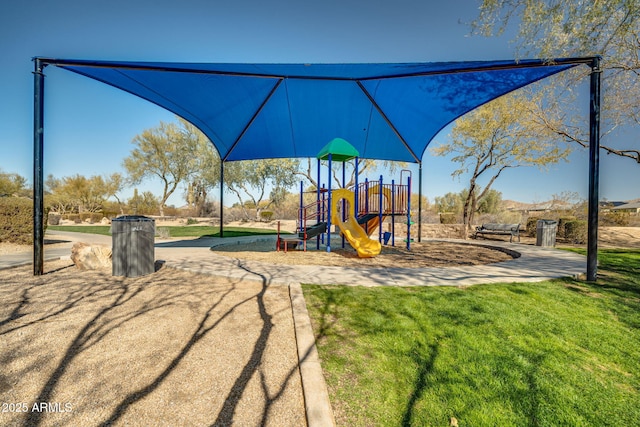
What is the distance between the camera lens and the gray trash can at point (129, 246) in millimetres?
5152

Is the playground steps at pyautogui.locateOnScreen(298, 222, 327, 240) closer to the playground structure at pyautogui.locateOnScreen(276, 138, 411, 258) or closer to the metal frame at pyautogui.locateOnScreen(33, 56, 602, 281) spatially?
the playground structure at pyautogui.locateOnScreen(276, 138, 411, 258)

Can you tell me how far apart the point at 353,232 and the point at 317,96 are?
15.5 ft

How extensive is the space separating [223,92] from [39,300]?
6.55 meters

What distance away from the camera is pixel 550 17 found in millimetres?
5625

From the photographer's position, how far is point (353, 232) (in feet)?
29.1

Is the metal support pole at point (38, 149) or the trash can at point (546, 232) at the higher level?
the metal support pole at point (38, 149)

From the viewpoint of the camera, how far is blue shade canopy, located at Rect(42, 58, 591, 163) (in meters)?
6.09

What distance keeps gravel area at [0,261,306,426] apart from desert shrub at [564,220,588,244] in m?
15.4

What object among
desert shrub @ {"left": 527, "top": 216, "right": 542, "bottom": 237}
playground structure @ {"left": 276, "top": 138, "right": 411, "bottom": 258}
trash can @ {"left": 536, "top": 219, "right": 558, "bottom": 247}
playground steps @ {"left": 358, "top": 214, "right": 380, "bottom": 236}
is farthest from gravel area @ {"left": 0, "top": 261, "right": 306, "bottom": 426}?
desert shrub @ {"left": 527, "top": 216, "right": 542, "bottom": 237}

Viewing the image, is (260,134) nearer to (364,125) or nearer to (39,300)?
(364,125)

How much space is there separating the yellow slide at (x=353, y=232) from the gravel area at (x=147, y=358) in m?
4.19

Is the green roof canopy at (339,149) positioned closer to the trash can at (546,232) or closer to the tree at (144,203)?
the trash can at (546,232)

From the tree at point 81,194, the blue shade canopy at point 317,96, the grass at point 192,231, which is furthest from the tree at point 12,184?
the blue shade canopy at point 317,96

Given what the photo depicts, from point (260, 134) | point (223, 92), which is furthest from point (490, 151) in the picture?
point (223, 92)
